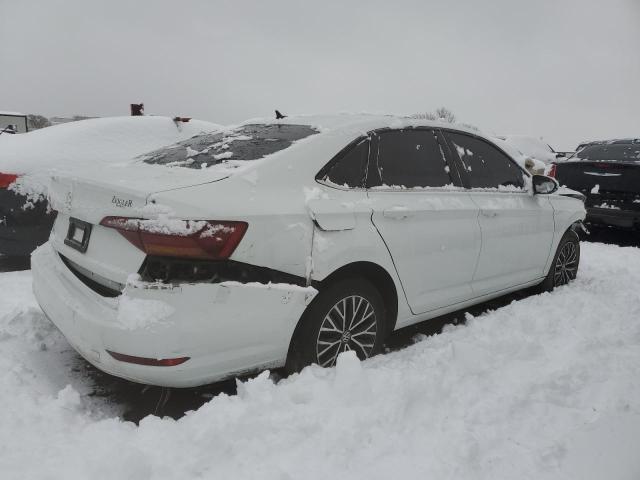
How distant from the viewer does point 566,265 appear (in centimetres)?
478

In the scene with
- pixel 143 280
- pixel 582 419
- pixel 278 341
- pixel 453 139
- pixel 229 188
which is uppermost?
pixel 453 139

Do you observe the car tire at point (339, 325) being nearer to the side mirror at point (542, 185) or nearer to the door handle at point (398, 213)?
the door handle at point (398, 213)

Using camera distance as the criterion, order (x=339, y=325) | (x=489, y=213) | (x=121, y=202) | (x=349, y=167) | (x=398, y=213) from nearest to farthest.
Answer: (x=121, y=202) < (x=339, y=325) < (x=349, y=167) < (x=398, y=213) < (x=489, y=213)

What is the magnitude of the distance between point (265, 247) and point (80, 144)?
135 inches

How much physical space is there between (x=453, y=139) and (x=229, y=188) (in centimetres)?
195

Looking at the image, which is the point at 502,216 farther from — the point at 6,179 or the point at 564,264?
the point at 6,179

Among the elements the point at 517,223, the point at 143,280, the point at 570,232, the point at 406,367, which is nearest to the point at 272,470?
the point at 143,280

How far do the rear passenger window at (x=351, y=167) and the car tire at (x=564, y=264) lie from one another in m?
2.65

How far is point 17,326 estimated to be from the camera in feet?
10.1

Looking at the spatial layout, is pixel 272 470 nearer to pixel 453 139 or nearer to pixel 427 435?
pixel 427 435

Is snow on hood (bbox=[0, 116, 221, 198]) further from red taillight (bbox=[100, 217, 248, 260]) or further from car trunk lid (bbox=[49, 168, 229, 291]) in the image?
red taillight (bbox=[100, 217, 248, 260])

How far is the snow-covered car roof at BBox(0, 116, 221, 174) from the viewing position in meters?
4.45

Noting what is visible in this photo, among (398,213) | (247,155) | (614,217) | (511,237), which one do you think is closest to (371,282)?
(398,213)

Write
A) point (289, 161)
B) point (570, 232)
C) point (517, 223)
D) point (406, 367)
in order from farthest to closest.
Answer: point (570, 232)
point (517, 223)
point (406, 367)
point (289, 161)
